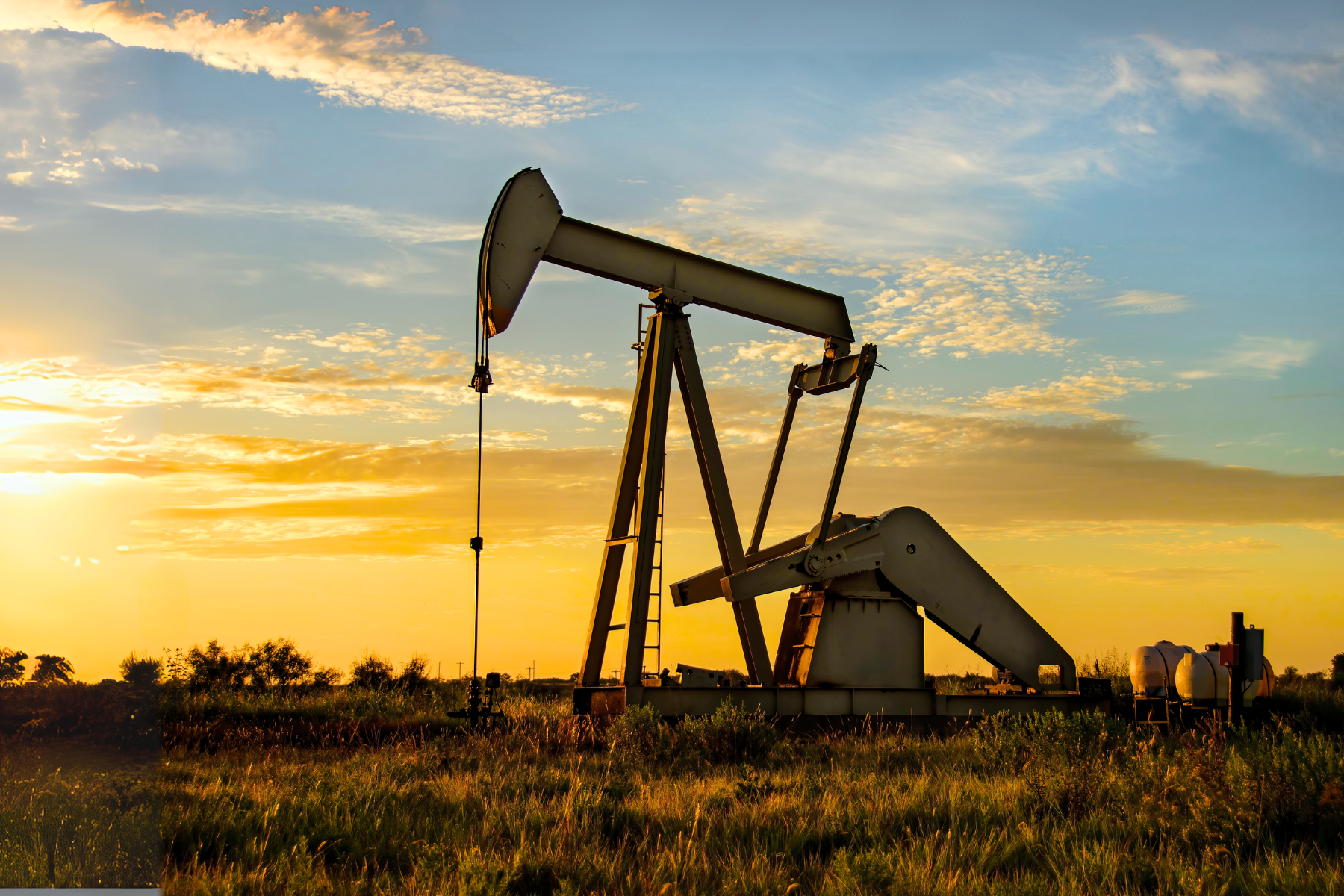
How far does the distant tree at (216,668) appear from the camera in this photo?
14439 millimetres

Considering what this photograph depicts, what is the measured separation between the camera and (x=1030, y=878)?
4.67 metres

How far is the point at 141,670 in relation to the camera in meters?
13.3

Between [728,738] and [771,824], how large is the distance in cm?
327

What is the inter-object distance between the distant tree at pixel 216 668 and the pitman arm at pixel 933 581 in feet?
26.5

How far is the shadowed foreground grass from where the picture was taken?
468 cm

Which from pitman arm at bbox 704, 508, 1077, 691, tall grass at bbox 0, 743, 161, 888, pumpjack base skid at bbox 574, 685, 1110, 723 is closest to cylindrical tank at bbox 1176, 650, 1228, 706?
pumpjack base skid at bbox 574, 685, 1110, 723

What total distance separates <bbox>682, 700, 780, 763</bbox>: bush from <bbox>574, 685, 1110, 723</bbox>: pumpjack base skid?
23.4 inches

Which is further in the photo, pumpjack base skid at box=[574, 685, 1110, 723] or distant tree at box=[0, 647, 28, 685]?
distant tree at box=[0, 647, 28, 685]

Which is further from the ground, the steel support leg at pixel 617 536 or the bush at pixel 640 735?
the steel support leg at pixel 617 536

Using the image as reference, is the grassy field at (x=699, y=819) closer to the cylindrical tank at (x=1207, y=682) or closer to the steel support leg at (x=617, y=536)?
the steel support leg at (x=617, y=536)

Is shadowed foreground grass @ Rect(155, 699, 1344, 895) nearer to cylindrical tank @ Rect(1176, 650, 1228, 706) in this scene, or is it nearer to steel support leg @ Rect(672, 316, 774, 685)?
steel support leg @ Rect(672, 316, 774, 685)

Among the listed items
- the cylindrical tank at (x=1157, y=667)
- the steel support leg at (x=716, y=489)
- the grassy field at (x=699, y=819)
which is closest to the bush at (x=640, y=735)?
the grassy field at (x=699, y=819)

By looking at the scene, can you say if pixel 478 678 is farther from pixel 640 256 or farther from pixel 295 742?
pixel 640 256

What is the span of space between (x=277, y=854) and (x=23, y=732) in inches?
202
